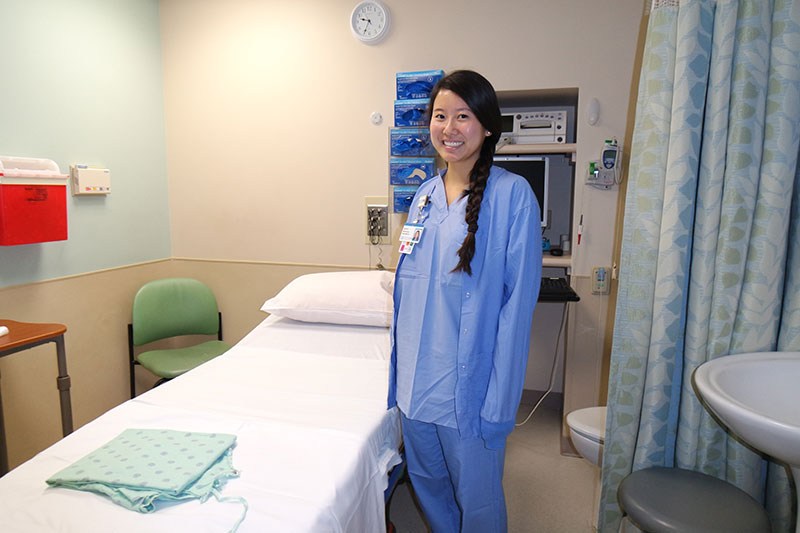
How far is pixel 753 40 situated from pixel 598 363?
6.03ft

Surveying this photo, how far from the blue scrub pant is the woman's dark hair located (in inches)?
21.0

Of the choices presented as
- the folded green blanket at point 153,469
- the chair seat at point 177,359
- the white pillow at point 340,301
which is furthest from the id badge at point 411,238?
the chair seat at point 177,359

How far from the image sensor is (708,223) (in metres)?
1.49

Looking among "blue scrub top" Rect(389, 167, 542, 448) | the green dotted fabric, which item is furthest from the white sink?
the green dotted fabric

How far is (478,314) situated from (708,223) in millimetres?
729

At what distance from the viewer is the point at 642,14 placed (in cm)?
262

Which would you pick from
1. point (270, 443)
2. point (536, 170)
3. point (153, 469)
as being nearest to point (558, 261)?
point (536, 170)

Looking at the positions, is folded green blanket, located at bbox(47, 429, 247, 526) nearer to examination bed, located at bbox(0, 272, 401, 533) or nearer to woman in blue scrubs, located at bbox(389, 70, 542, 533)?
examination bed, located at bbox(0, 272, 401, 533)

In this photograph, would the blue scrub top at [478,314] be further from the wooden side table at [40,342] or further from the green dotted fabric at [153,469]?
the wooden side table at [40,342]

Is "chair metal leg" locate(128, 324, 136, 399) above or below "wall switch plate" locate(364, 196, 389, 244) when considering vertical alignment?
below

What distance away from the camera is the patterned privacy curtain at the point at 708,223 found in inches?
55.9

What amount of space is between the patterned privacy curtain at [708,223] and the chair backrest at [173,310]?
2.58 m

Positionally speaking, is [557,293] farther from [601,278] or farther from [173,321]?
[173,321]

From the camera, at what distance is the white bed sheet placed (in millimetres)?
1191
